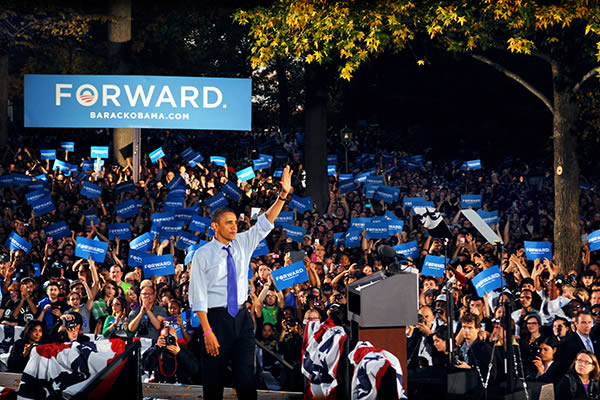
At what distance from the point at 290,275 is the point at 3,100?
1135 inches

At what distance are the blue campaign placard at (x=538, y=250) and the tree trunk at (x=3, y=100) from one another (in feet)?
90.8

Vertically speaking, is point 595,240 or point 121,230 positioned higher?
point 121,230

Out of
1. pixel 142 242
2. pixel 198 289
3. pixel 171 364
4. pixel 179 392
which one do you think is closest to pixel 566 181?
pixel 142 242

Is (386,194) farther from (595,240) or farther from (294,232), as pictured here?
(595,240)

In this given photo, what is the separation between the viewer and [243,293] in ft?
23.1

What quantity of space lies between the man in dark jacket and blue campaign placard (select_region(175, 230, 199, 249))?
209 inches

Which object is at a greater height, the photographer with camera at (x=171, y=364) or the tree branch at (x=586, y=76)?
the tree branch at (x=586, y=76)

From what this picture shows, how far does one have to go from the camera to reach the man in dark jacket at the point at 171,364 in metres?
9.28

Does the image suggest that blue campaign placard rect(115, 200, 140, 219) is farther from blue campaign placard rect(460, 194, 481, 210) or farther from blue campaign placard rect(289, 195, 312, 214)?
blue campaign placard rect(460, 194, 481, 210)

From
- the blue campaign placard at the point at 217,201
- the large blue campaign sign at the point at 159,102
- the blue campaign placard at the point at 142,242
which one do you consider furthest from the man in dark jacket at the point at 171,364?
the large blue campaign sign at the point at 159,102

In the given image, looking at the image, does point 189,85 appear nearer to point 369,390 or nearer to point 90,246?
point 90,246

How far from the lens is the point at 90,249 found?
1322 cm

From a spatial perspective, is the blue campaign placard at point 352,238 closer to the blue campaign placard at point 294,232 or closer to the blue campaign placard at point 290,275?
the blue campaign placard at point 294,232

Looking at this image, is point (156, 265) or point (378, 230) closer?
point (156, 265)
